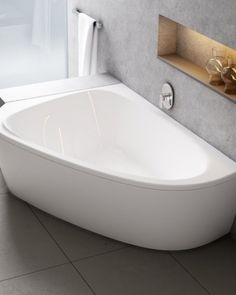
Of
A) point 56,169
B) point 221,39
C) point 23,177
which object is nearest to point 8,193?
point 23,177

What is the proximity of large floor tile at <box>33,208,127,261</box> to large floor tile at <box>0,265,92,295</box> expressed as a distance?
0.47 feet

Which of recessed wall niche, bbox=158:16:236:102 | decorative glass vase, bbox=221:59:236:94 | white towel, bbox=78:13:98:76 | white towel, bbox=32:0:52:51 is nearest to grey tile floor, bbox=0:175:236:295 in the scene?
decorative glass vase, bbox=221:59:236:94

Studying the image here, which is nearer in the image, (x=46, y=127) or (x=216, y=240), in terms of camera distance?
(x=216, y=240)

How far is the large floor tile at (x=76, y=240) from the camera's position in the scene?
3.42 metres

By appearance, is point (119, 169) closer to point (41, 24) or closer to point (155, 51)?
point (155, 51)

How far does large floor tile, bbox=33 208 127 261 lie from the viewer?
3.42 meters

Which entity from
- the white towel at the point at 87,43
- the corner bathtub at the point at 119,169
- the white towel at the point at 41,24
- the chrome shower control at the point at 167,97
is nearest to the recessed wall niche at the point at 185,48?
the chrome shower control at the point at 167,97

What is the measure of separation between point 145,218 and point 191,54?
43.2 inches

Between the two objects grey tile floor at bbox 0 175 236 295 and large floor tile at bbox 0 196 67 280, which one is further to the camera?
large floor tile at bbox 0 196 67 280

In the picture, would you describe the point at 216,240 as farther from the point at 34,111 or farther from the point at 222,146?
the point at 34,111

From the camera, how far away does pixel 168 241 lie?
11.1 feet

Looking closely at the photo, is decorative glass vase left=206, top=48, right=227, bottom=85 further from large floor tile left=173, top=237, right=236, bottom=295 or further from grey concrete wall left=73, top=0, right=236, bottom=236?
large floor tile left=173, top=237, right=236, bottom=295

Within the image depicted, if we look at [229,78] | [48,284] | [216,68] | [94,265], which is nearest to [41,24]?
[216,68]

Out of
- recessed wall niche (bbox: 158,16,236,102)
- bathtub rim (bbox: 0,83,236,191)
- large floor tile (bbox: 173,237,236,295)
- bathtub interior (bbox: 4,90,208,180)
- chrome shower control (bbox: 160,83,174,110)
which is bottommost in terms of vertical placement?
large floor tile (bbox: 173,237,236,295)
